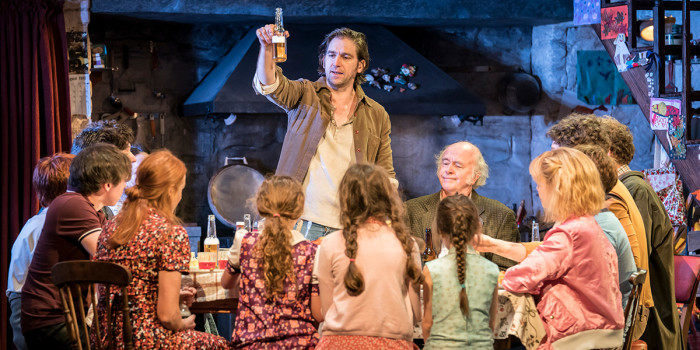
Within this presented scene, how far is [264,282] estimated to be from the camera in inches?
103

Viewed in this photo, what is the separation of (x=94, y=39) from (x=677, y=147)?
4801mm

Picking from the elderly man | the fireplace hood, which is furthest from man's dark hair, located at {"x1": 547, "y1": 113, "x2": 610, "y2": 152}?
the fireplace hood

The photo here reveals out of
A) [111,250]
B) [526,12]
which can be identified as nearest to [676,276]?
[111,250]

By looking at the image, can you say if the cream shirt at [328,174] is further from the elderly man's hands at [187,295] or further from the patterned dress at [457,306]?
the patterned dress at [457,306]

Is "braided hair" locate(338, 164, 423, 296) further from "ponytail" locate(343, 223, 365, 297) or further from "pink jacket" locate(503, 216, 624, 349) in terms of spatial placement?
"pink jacket" locate(503, 216, 624, 349)

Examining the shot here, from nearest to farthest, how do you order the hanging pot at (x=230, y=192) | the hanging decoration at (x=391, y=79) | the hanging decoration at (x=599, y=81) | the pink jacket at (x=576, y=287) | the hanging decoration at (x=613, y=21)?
the pink jacket at (x=576, y=287) → the hanging decoration at (x=613, y=21) → the hanging pot at (x=230, y=192) → the hanging decoration at (x=391, y=79) → the hanging decoration at (x=599, y=81)

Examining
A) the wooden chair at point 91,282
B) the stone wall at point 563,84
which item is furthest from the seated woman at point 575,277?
the stone wall at point 563,84

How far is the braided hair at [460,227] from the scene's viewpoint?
2.63 metres

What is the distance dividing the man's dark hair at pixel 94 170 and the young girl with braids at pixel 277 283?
0.71 m

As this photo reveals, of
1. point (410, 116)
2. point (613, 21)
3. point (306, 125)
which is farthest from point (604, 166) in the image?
point (410, 116)

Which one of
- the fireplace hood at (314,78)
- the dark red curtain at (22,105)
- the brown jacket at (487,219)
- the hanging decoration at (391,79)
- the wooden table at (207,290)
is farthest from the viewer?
the hanging decoration at (391,79)

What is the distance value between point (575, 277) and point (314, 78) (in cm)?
394

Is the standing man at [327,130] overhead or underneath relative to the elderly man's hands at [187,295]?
overhead

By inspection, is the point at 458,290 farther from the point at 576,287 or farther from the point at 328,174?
the point at 328,174
